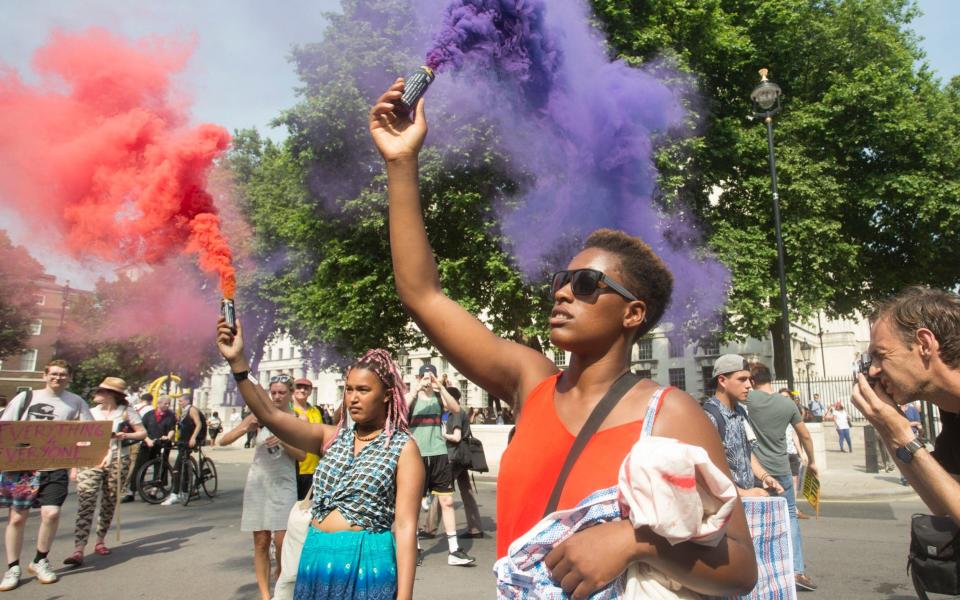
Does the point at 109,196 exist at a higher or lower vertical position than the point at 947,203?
lower

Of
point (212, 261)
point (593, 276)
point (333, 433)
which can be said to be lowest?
point (333, 433)

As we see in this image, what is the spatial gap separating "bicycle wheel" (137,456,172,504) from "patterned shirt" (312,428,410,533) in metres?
9.92

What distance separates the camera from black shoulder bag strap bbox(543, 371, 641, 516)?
1.44 m

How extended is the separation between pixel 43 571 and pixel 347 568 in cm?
514

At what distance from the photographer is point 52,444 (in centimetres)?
647

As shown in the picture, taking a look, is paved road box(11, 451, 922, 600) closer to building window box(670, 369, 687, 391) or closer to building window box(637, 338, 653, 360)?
building window box(670, 369, 687, 391)

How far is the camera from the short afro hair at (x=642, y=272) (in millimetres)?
1761

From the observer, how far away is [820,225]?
17406 mm

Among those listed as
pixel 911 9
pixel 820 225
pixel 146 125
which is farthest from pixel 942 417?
pixel 911 9

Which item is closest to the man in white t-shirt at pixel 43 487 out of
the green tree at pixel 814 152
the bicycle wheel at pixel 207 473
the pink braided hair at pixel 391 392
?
the pink braided hair at pixel 391 392

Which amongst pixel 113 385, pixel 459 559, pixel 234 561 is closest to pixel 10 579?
pixel 234 561

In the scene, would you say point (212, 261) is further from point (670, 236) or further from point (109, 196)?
point (670, 236)

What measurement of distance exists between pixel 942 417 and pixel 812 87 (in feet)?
65.8

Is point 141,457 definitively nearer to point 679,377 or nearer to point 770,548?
point 770,548
